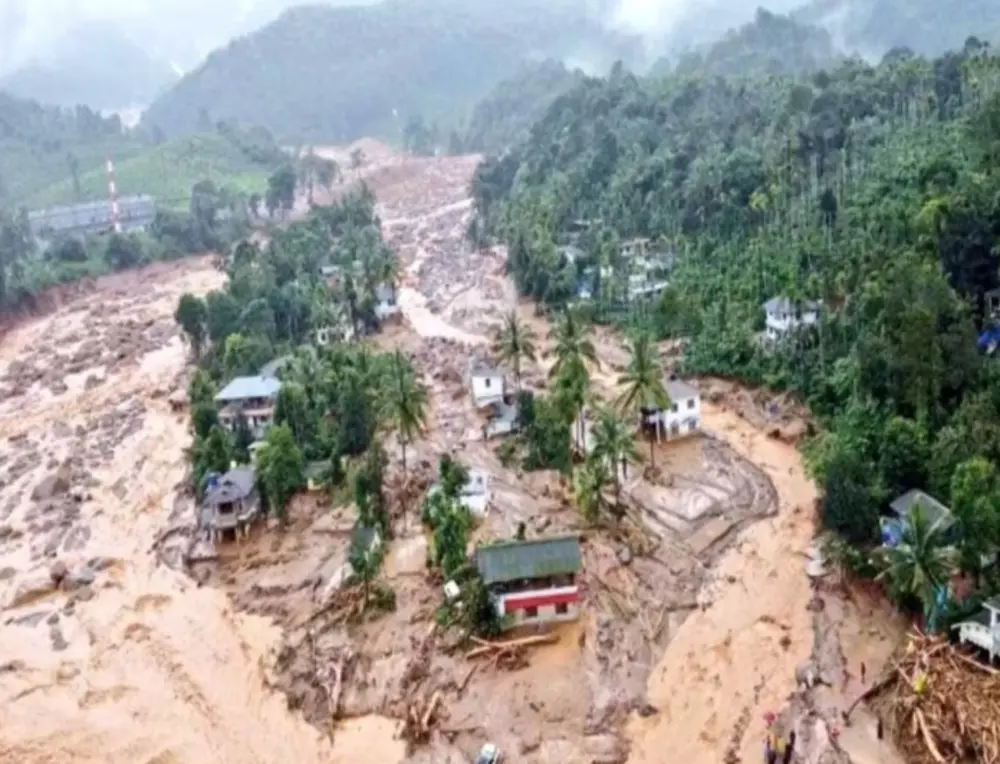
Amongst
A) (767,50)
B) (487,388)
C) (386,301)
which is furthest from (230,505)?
(767,50)

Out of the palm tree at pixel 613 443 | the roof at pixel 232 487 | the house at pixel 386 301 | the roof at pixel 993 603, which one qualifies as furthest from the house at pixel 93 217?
the roof at pixel 993 603

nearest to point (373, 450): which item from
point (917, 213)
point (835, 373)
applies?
point (835, 373)

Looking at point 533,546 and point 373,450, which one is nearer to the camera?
point 533,546

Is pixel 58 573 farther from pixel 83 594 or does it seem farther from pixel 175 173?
pixel 175 173

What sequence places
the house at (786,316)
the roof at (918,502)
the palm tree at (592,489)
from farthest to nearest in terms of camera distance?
the house at (786,316), the palm tree at (592,489), the roof at (918,502)

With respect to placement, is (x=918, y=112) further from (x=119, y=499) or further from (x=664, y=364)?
(x=119, y=499)

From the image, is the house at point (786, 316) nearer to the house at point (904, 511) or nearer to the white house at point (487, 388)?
the white house at point (487, 388)

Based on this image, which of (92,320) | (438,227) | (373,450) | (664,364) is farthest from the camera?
(438,227)
